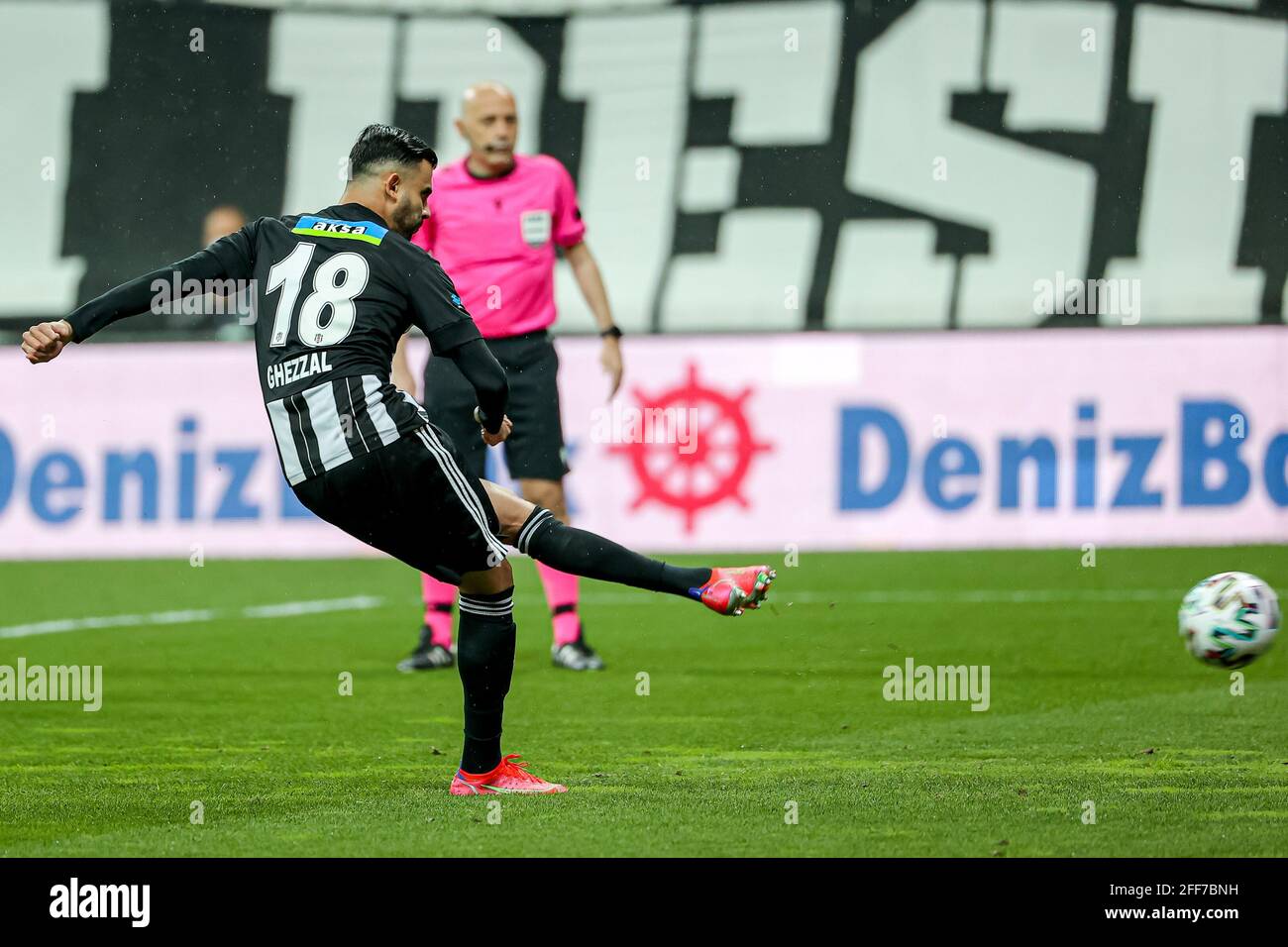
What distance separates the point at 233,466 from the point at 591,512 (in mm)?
2548

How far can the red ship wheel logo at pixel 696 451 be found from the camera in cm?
1418

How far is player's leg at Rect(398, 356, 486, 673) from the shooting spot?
8484 millimetres

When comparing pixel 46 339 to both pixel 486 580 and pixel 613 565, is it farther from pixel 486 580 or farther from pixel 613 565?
pixel 613 565

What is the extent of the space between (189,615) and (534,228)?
11.3ft

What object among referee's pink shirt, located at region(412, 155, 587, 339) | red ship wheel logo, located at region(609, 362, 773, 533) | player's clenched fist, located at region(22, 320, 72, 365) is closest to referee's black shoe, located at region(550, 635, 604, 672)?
referee's pink shirt, located at region(412, 155, 587, 339)

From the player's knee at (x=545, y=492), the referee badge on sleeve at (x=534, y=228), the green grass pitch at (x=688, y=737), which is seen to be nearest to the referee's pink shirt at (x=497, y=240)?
the referee badge on sleeve at (x=534, y=228)

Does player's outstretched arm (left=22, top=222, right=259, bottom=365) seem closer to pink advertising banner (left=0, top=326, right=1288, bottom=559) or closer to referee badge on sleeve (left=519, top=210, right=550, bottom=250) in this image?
referee badge on sleeve (left=519, top=210, right=550, bottom=250)

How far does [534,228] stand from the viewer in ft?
28.7

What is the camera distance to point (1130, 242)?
1589 cm

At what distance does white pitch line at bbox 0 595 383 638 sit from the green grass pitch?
0.11m

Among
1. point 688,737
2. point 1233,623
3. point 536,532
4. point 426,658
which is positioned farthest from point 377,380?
point 426,658

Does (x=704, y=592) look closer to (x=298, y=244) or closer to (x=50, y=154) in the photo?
(x=298, y=244)

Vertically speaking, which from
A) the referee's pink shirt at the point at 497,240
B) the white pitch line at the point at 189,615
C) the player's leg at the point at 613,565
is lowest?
the white pitch line at the point at 189,615

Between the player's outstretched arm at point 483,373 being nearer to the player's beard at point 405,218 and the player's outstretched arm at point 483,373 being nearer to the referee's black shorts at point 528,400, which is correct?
the player's beard at point 405,218
